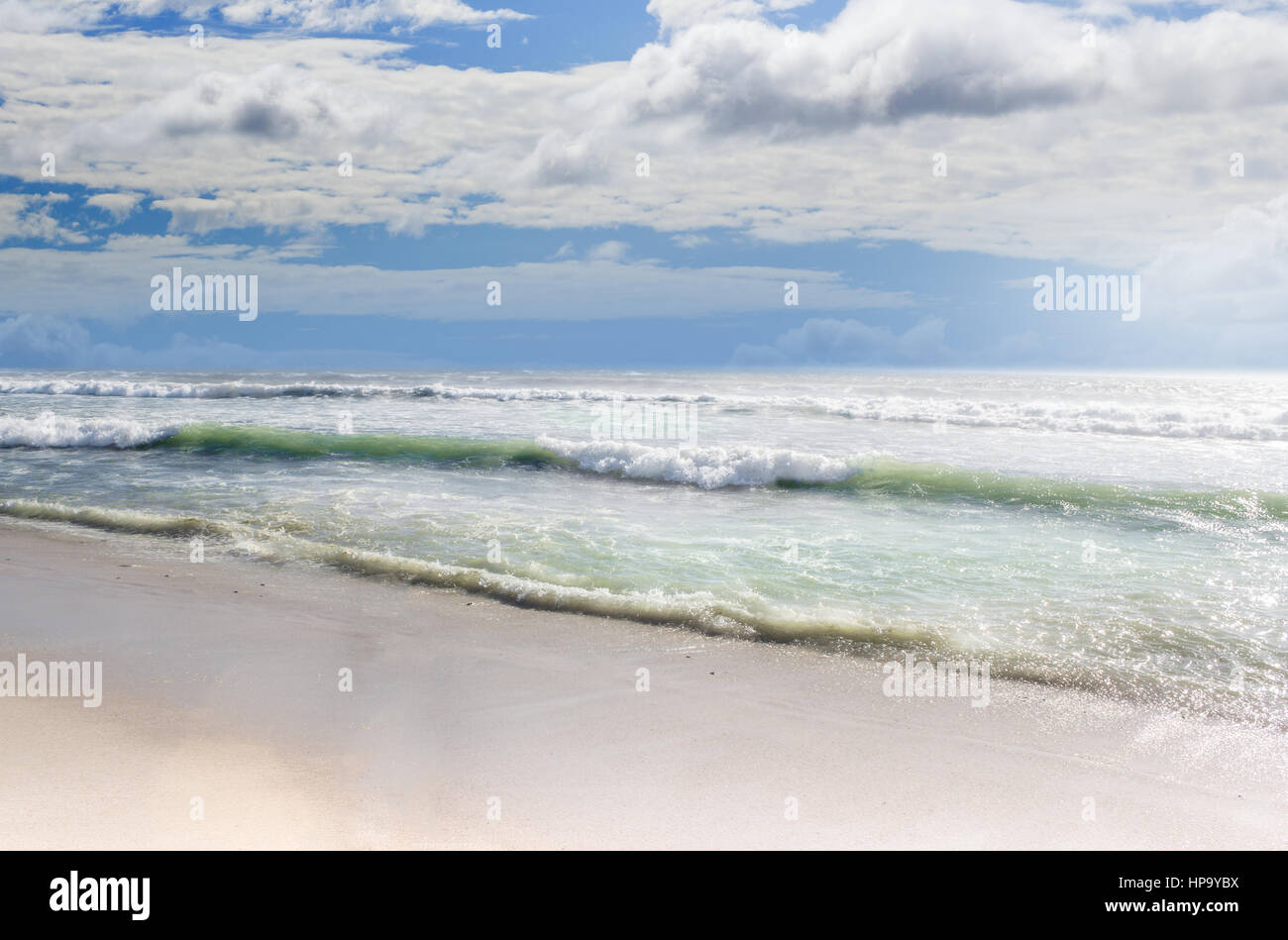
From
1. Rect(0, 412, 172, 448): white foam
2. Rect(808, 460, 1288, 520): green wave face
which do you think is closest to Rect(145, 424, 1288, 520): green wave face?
Rect(808, 460, 1288, 520): green wave face

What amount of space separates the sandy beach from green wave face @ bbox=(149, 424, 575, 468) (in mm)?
9288

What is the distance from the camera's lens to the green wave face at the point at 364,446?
15.2 meters

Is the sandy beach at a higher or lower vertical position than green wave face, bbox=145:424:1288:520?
lower

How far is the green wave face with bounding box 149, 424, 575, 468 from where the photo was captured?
15.2 meters

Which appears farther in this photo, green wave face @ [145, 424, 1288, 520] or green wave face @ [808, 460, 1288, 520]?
green wave face @ [145, 424, 1288, 520]

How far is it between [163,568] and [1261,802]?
8489 millimetres

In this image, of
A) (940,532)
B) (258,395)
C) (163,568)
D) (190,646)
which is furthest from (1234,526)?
(258,395)

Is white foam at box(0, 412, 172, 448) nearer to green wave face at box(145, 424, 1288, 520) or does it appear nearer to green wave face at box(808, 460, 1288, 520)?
green wave face at box(145, 424, 1288, 520)

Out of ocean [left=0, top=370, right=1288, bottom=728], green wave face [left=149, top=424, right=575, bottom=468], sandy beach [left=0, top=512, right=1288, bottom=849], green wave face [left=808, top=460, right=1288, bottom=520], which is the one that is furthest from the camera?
green wave face [left=149, top=424, right=575, bottom=468]

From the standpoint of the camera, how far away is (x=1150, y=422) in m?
20.5

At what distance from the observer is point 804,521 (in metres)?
9.68

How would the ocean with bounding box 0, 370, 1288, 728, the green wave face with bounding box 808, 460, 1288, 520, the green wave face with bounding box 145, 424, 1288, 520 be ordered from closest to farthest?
the ocean with bounding box 0, 370, 1288, 728 → the green wave face with bounding box 808, 460, 1288, 520 → the green wave face with bounding box 145, 424, 1288, 520

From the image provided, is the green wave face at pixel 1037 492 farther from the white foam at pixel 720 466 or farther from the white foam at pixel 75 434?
the white foam at pixel 75 434
